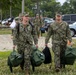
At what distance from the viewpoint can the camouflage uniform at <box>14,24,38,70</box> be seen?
9336 mm

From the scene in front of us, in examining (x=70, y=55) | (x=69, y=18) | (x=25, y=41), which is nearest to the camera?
(x=25, y=41)

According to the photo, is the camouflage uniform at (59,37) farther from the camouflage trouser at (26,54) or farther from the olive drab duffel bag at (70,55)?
the camouflage trouser at (26,54)

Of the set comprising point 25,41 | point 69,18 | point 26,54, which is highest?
point 25,41

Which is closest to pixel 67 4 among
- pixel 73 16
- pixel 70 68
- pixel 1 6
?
pixel 1 6

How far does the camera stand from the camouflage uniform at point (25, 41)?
934 centimetres

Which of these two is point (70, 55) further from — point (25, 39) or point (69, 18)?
point (69, 18)

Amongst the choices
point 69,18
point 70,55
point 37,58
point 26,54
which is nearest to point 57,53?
point 70,55

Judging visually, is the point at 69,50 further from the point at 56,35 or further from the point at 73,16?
the point at 73,16

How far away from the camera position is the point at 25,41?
9406 millimetres

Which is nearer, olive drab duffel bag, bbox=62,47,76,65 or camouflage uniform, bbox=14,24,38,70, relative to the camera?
camouflage uniform, bbox=14,24,38,70

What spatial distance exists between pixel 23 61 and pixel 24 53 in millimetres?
331

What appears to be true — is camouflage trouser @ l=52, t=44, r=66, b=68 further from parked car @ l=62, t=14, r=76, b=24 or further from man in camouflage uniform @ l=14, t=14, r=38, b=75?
parked car @ l=62, t=14, r=76, b=24

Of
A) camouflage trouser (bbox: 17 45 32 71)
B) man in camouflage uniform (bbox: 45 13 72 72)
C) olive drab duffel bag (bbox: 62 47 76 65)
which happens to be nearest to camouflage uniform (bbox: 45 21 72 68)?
man in camouflage uniform (bbox: 45 13 72 72)

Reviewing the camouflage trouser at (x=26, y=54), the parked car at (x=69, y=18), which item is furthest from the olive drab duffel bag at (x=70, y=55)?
the parked car at (x=69, y=18)
